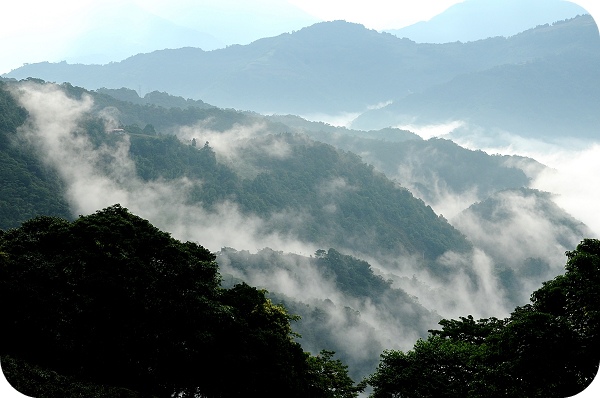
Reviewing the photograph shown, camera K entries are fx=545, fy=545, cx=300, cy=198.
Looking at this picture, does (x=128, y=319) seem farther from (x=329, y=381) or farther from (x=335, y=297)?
(x=335, y=297)

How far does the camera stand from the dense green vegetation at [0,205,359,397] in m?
12.9

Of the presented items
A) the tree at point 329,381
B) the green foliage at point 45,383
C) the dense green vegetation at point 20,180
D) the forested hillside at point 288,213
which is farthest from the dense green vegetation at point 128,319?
the dense green vegetation at point 20,180

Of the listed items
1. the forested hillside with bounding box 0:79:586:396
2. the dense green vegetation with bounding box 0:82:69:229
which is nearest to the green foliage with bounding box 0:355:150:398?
the forested hillside with bounding box 0:79:586:396

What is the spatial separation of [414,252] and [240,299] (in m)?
119

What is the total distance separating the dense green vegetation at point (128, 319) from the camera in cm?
1291

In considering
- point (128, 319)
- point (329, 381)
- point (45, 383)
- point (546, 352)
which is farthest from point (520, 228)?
point (45, 383)

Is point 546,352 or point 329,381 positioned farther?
point 329,381

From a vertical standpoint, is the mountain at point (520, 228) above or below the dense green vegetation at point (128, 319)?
above

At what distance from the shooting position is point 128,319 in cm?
1457

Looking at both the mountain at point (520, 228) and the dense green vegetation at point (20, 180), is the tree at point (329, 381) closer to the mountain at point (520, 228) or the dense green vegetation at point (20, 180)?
the dense green vegetation at point (20, 180)

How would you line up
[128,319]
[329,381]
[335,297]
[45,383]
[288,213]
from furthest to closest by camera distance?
[288,213], [335,297], [329,381], [128,319], [45,383]

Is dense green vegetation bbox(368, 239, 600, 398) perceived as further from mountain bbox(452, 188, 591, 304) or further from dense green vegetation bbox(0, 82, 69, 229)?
mountain bbox(452, 188, 591, 304)

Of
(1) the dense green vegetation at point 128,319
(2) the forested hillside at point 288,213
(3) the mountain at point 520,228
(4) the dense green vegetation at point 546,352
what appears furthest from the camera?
(3) the mountain at point 520,228

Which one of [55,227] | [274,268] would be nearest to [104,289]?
[55,227]
